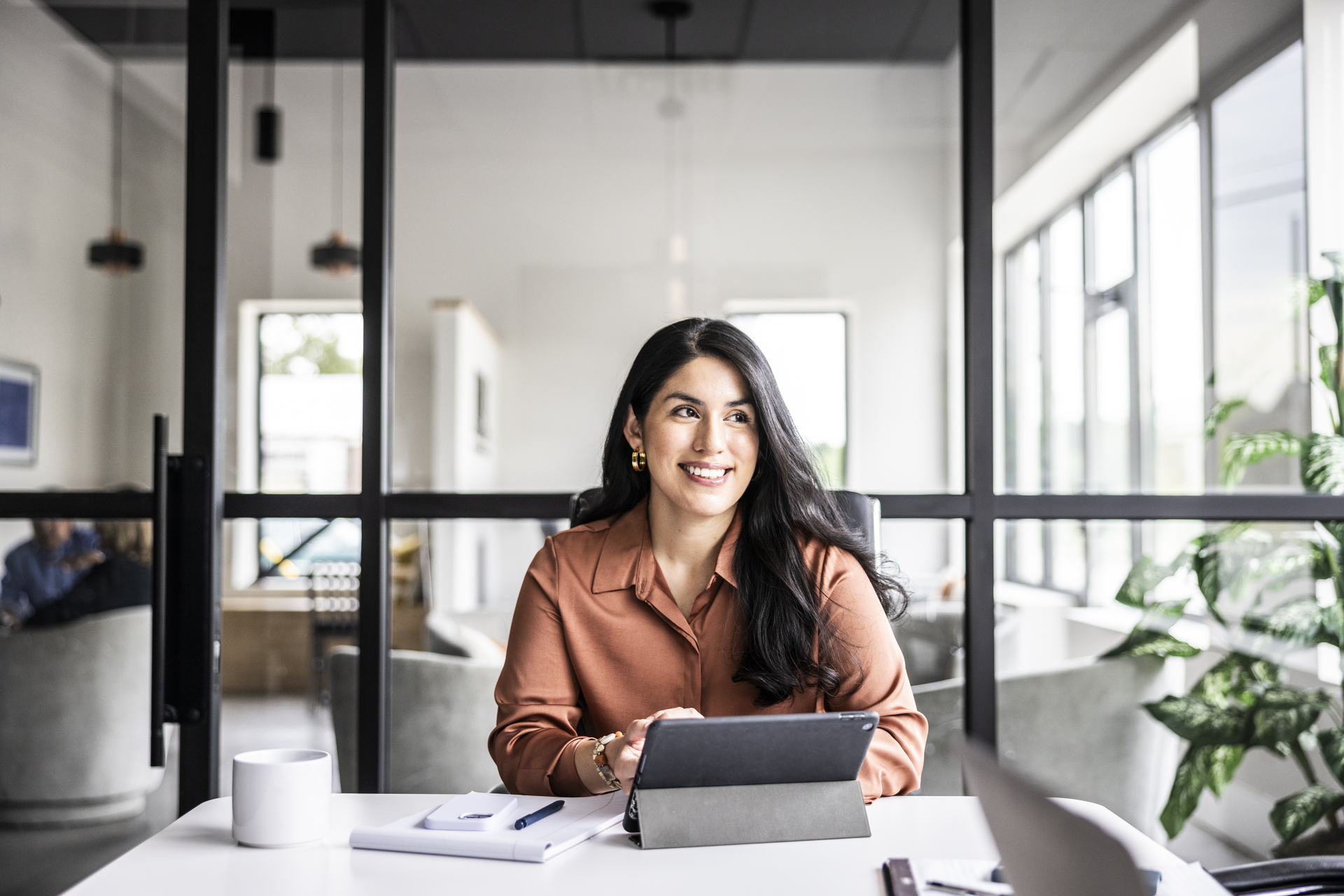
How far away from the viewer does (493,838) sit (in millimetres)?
1025

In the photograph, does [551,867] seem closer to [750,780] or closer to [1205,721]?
[750,780]

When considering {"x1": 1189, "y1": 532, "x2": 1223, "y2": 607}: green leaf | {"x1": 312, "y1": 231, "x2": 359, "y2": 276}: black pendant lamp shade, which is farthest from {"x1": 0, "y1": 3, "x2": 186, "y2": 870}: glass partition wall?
{"x1": 1189, "y1": 532, "x2": 1223, "y2": 607}: green leaf

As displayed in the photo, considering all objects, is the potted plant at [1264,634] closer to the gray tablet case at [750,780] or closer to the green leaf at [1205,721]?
the green leaf at [1205,721]

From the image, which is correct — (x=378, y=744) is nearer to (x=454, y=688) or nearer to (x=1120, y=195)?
(x=454, y=688)

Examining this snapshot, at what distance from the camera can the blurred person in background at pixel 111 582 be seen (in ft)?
8.50

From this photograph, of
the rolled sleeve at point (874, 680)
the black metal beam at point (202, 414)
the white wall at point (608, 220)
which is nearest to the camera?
the rolled sleeve at point (874, 680)

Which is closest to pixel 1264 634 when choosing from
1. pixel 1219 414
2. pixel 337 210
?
pixel 1219 414

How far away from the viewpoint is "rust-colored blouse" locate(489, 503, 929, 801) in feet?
4.93

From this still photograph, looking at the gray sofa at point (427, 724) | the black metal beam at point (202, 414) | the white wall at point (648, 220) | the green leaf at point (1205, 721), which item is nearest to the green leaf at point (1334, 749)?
the green leaf at point (1205, 721)

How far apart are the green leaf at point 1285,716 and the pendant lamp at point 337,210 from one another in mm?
2484

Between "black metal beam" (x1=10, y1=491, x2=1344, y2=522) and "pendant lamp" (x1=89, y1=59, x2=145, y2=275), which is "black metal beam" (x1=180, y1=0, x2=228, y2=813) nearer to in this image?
"black metal beam" (x1=10, y1=491, x2=1344, y2=522)

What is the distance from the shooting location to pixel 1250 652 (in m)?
2.56

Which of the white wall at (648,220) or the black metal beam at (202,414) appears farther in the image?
the white wall at (648,220)

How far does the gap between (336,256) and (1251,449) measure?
247 centimetres
